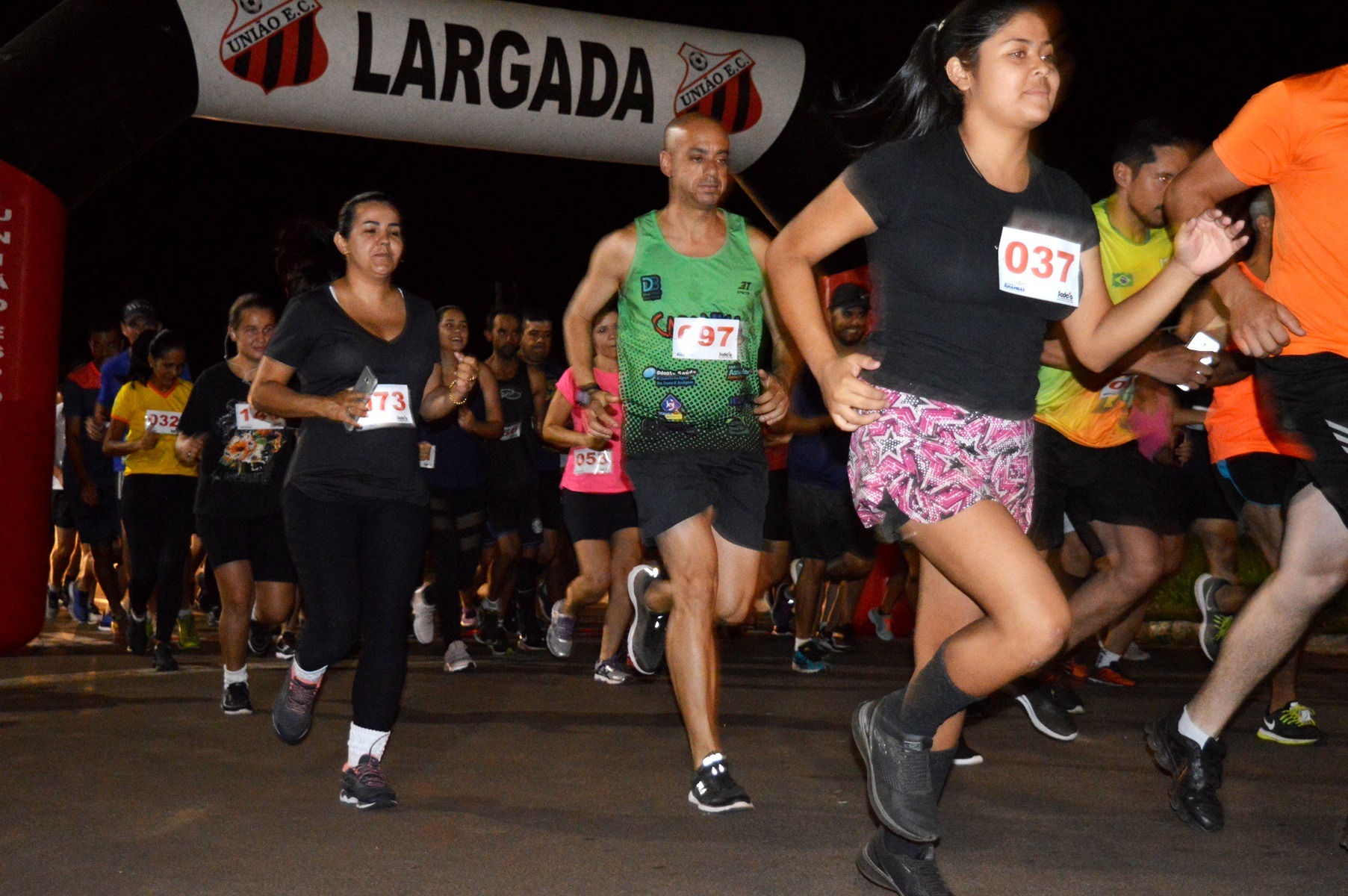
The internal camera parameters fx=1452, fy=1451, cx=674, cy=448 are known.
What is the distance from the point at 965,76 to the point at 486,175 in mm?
21029

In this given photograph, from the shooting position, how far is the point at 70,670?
837 cm

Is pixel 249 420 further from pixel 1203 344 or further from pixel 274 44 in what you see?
pixel 1203 344

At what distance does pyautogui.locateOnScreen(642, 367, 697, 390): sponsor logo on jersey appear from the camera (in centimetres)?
489

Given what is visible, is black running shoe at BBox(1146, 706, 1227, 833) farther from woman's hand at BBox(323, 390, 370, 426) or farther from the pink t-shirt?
the pink t-shirt

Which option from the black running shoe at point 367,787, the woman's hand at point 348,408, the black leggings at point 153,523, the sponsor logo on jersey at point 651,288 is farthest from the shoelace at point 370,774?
the black leggings at point 153,523

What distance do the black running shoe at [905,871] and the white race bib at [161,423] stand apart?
6668 mm

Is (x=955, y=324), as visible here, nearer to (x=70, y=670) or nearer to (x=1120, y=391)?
(x=1120, y=391)

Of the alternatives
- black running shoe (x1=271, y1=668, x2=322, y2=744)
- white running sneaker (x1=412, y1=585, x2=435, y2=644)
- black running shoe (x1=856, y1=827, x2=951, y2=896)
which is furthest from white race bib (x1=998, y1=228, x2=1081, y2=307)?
white running sneaker (x1=412, y1=585, x2=435, y2=644)

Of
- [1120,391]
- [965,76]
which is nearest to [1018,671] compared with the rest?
[965,76]

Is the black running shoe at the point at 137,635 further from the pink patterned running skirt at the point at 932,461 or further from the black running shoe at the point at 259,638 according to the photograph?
the pink patterned running skirt at the point at 932,461

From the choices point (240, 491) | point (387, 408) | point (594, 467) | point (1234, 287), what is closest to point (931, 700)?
point (1234, 287)

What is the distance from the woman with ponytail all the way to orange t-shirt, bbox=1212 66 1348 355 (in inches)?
259

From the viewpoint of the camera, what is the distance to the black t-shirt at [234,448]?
22.4ft

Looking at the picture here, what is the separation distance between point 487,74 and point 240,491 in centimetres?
332
